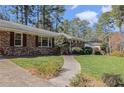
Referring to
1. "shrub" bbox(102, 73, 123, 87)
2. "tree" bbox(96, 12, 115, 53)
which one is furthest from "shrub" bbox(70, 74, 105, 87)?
"tree" bbox(96, 12, 115, 53)

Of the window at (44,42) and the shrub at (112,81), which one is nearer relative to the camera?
the shrub at (112,81)

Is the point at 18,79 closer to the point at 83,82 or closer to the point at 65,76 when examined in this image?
the point at 65,76

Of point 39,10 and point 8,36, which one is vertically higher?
point 39,10

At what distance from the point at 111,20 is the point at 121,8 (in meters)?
4.32

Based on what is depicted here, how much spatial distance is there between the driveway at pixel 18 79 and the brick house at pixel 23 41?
607 centimetres

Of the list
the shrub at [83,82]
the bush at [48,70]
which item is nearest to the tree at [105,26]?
the bush at [48,70]

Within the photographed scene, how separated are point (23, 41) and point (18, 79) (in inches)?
396

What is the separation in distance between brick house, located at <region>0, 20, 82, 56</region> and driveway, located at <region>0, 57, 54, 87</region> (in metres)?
6.07

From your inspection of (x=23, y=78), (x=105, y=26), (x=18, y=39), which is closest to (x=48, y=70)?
(x=23, y=78)

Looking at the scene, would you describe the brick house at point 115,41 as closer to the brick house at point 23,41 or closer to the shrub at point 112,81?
the brick house at point 23,41

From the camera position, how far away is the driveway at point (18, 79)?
12141mm
